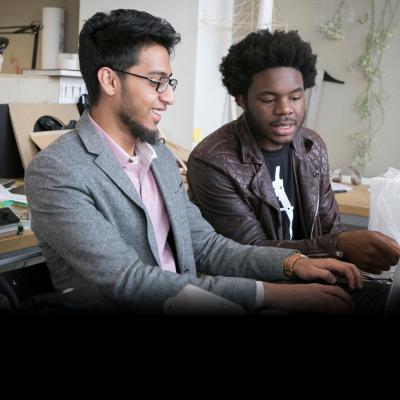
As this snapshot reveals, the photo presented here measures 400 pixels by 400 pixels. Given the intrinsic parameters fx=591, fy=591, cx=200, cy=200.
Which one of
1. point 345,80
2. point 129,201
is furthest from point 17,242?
point 345,80

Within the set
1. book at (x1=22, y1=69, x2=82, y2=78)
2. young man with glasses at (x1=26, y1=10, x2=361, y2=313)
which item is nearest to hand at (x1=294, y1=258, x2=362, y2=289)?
young man with glasses at (x1=26, y1=10, x2=361, y2=313)

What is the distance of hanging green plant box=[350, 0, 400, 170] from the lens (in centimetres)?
321

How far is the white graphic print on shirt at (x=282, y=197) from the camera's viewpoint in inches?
72.2

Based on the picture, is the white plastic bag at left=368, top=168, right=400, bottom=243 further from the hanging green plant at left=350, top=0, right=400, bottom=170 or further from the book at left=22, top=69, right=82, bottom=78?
the book at left=22, top=69, right=82, bottom=78

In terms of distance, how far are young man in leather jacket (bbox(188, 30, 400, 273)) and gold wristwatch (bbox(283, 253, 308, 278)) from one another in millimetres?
253

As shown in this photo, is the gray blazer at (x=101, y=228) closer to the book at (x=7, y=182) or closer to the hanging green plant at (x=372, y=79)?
the book at (x=7, y=182)

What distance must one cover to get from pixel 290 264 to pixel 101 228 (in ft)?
1.51

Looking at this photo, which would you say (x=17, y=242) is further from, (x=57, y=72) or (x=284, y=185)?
(x=57, y=72)

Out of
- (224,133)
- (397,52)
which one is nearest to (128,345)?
(224,133)

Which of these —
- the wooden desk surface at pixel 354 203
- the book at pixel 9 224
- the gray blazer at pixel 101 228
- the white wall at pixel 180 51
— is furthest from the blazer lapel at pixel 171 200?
the white wall at pixel 180 51

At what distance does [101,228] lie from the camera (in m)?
1.17

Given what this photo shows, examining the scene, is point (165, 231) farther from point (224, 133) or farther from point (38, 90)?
point (38, 90)

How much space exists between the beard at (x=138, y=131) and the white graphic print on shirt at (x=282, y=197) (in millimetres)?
518

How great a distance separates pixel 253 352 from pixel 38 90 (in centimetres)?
299
